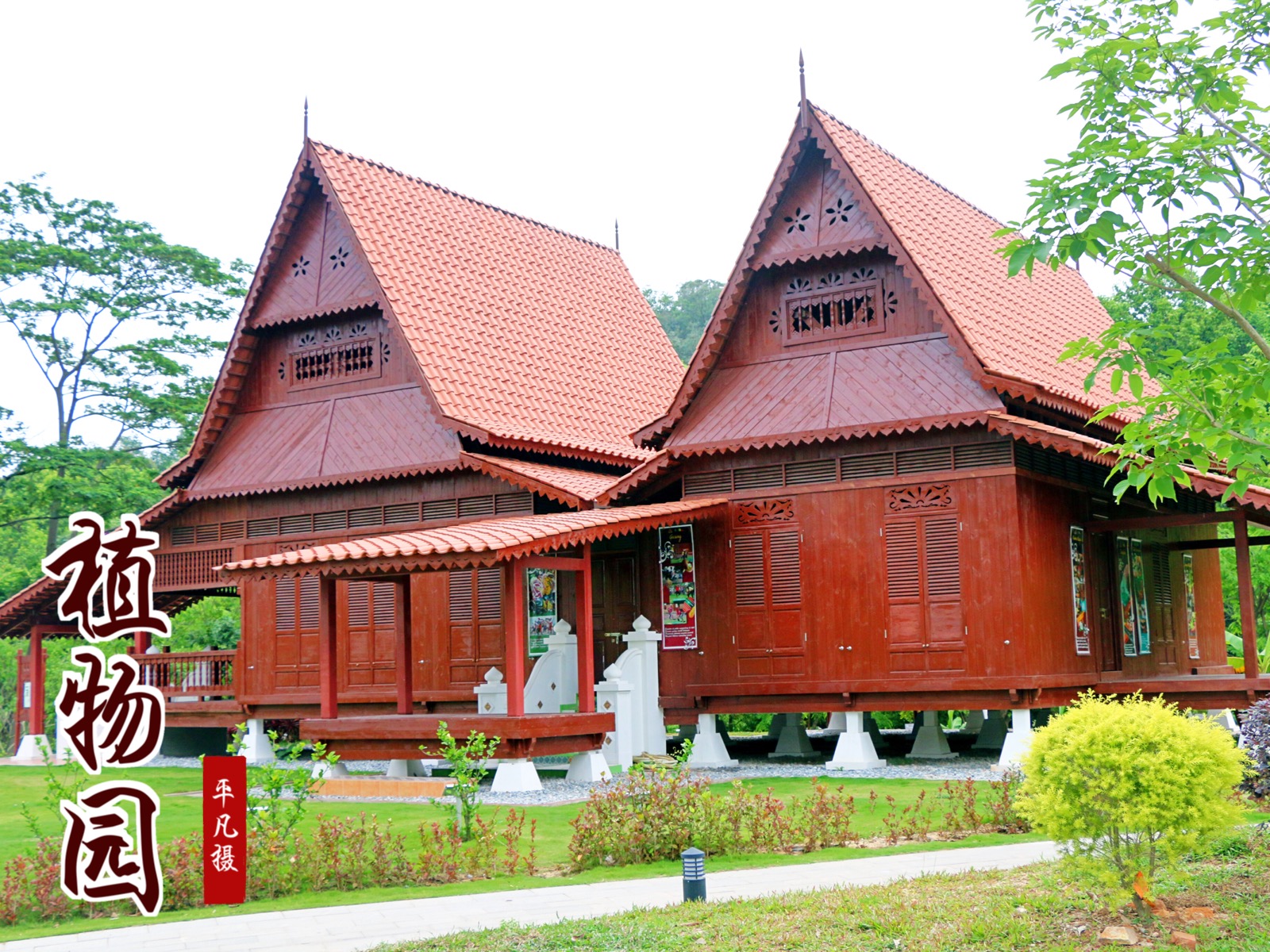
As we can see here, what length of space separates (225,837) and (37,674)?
53.8ft

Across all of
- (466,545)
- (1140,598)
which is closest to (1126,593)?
(1140,598)

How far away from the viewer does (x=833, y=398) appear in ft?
59.8

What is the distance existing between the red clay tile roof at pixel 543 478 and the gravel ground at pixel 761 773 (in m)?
3.56

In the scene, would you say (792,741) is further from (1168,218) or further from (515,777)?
(1168,218)

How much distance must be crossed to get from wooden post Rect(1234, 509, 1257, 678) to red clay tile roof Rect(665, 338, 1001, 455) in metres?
3.14

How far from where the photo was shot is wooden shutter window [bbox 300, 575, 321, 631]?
2158cm

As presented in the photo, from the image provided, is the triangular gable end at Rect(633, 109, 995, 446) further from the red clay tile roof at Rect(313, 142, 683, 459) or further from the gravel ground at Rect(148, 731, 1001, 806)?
the gravel ground at Rect(148, 731, 1001, 806)

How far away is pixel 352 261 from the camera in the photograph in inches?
845

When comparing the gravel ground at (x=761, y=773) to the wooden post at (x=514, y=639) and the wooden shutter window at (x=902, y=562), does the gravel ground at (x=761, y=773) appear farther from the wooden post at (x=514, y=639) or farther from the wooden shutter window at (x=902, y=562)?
the wooden shutter window at (x=902, y=562)

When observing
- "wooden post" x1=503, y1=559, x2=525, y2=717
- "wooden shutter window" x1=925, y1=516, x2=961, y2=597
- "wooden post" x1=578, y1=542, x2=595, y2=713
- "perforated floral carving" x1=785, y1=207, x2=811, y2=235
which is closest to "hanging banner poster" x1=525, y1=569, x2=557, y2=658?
"wooden post" x1=578, y1=542, x2=595, y2=713

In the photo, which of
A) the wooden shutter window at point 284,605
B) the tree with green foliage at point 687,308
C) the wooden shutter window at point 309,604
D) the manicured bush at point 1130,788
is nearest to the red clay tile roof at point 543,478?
the wooden shutter window at point 309,604

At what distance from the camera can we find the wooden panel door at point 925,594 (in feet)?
56.1

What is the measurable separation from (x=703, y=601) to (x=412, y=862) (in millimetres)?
8424

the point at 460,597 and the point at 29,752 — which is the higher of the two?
the point at 460,597
